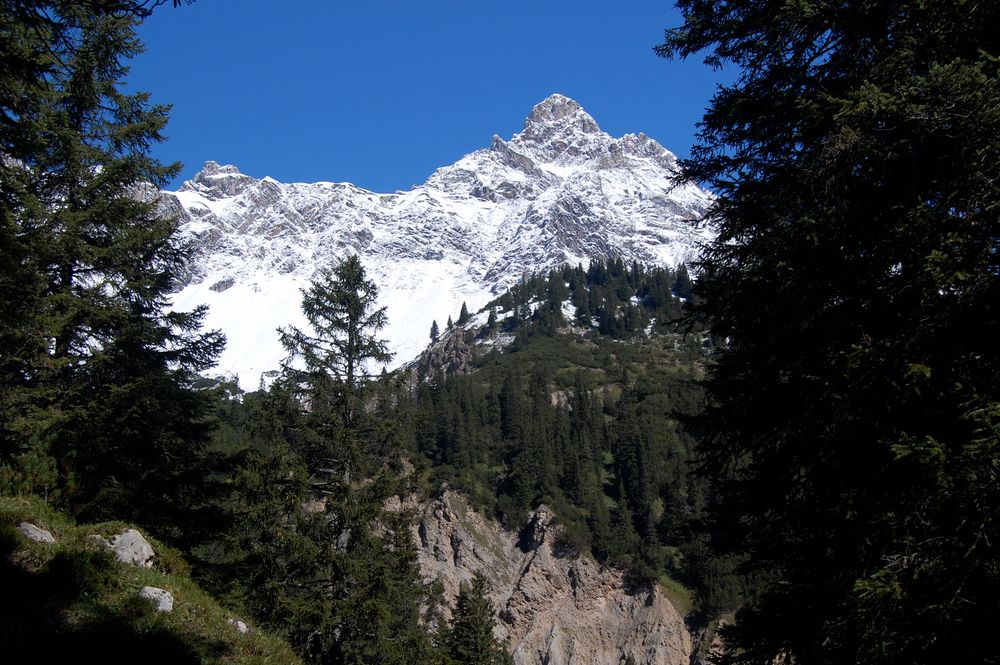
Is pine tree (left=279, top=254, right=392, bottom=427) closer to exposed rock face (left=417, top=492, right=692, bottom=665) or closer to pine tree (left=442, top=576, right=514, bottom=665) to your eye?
pine tree (left=442, top=576, right=514, bottom=665)

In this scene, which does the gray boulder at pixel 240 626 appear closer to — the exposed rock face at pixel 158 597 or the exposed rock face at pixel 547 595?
the exposed rock face at pixel 158 597

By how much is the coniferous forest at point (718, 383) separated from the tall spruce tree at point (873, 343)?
27mm

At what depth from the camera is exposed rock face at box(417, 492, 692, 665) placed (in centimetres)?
5228

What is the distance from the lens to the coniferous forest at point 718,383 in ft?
16.8

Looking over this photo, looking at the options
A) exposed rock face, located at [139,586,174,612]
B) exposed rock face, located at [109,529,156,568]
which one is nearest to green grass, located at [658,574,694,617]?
exposed rock face, located at [109,529,156,568]

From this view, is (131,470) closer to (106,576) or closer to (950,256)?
(106,576)

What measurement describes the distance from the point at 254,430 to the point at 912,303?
1235 cm

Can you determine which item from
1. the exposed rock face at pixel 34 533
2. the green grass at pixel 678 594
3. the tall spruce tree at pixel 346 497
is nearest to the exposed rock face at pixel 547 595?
the green grass at pixel 678 594

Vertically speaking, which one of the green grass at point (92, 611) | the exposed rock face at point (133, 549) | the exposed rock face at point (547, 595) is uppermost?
the exposed rock face at point (133, 549)

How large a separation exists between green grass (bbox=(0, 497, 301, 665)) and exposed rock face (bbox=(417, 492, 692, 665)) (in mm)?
42707

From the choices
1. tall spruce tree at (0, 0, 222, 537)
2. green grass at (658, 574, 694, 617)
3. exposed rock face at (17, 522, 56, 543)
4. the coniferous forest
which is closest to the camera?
the coniferous forest

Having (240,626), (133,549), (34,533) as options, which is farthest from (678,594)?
(34,533)

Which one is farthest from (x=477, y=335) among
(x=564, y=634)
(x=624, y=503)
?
(x=564, y=634)

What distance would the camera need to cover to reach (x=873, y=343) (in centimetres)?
558
